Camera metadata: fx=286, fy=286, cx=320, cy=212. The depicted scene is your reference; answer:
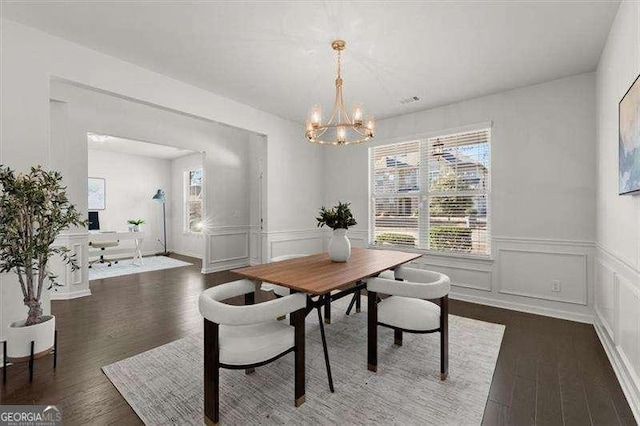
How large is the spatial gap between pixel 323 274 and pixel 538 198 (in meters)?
2.97

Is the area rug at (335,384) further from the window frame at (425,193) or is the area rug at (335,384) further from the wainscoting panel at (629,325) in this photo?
the window frame at (425,193)

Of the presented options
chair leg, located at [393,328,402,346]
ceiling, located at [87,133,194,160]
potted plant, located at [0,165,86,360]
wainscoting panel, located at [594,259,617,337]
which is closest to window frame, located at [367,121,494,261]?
wainscoting panel, located at [594,259,617,337]

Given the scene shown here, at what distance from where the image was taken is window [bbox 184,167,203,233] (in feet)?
24.9

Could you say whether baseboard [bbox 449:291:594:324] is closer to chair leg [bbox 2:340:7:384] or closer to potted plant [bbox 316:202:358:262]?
potted plant [bbox 316:202:358:262]

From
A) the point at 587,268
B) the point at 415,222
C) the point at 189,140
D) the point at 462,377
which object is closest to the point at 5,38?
the point at 189,140

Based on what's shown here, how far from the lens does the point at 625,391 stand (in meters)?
1.94

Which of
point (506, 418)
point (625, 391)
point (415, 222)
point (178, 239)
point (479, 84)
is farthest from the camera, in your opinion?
point (178, 239)

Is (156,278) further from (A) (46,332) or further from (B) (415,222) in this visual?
(B) (415,222)

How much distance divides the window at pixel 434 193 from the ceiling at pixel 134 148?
4.38 meters

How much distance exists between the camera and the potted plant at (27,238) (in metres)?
2.09

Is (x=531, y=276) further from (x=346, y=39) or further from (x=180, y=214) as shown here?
(x=180, y=214)

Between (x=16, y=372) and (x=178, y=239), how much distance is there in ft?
20.1

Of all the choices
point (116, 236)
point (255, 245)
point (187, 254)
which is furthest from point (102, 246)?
point (255, 245)

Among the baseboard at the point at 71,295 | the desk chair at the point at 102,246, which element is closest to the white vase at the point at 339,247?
the baseboard at the point at 71,295
